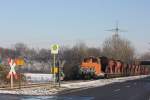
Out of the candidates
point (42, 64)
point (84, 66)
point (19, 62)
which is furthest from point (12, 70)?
point (42, 64)

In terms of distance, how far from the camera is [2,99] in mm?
20609

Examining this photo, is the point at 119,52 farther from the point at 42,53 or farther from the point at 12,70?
the point at 12,70

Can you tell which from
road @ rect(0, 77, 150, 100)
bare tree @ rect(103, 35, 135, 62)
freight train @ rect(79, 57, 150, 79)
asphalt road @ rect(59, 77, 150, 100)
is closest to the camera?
road @ rect(0, 77, 150, 100)

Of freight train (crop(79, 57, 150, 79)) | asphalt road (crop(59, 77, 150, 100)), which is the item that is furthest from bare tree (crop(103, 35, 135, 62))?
asphalt road (crop(59, 77, 150, 100))

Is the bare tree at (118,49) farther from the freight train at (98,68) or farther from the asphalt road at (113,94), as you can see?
the asphalt road at (113,94)

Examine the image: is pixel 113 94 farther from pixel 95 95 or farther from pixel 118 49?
pixel 118 49

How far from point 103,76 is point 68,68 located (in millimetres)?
5181

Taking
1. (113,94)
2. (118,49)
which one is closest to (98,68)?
(113,94)

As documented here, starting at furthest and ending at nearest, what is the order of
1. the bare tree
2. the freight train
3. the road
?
the bare tree → the freight train → the road

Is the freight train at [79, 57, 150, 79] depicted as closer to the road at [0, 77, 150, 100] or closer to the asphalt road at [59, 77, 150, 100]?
the asphalt road at [59, 77, 150, 100]

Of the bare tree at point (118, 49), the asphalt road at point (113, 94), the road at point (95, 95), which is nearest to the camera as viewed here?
the road at point (95, 95)

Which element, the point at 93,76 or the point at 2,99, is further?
the point at 93,76


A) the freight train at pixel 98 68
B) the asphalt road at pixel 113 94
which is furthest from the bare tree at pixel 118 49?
the asphalt road at pixel 113 94

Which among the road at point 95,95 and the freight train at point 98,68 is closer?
the road at point 95,95
